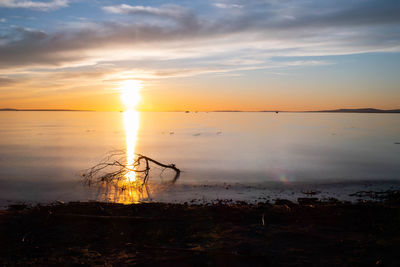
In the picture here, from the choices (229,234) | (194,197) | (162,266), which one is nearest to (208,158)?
(194,197)

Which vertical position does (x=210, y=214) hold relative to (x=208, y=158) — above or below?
below

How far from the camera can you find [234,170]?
2878 cm

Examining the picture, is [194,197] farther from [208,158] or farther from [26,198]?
[208,158]

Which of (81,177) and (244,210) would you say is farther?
(81,177)

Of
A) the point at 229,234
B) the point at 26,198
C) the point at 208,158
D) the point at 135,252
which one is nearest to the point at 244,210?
the point at 229,234

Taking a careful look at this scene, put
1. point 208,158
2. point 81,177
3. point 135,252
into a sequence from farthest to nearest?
1. point 208,158
2. point 81,177
3. point 135,252

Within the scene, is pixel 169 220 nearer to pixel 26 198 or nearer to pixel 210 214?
pixel 210 214

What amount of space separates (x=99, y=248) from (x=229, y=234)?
3.92 metres

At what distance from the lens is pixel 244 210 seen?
12.5 meters

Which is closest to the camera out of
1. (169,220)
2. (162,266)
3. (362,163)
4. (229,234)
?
(162,266)

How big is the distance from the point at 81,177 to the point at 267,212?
17628 millimetres

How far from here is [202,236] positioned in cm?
977

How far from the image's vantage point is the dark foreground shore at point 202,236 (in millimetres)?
8062

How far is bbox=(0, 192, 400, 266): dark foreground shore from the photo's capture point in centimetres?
806
